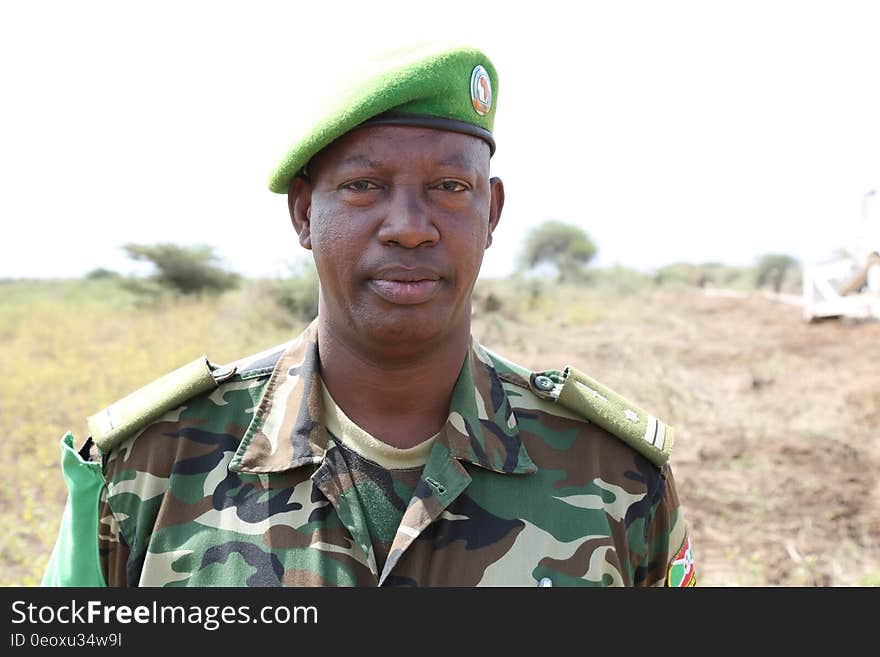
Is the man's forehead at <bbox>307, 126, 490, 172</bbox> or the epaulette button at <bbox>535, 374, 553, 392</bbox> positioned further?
the epaulette button at <bbox>535, 374, 553, 392</bbox>

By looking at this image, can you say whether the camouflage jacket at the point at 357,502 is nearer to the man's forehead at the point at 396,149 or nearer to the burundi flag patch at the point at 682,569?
the burundi flag patch at the point at 682,569

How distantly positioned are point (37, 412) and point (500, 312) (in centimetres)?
718

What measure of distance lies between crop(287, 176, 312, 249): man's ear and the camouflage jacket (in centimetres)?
26

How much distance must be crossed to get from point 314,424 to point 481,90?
838 mm

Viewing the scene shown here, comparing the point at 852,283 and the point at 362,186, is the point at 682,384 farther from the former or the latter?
the point at 362,186

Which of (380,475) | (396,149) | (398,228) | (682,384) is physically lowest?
(682,384)

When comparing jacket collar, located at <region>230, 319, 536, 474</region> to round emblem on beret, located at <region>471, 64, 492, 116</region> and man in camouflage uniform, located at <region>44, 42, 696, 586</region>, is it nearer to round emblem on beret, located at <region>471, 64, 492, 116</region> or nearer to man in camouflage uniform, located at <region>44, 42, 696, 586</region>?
man in camouflage uniform, located at <region>44, 42, 696, 586</region>

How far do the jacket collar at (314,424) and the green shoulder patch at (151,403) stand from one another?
0.15m

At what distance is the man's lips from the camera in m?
1.60

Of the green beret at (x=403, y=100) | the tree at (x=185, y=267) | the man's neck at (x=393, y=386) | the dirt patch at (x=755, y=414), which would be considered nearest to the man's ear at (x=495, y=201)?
the green beret at (x=403, y=100)

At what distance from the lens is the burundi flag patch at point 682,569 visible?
190 cm

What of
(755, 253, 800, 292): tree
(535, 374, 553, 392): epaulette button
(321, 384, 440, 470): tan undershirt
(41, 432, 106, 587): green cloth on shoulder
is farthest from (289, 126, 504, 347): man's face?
(755, 253, 800, 292): tree

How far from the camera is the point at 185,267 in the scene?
53.7 feet

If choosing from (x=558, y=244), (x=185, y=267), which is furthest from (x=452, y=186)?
(x=558, y=244)
